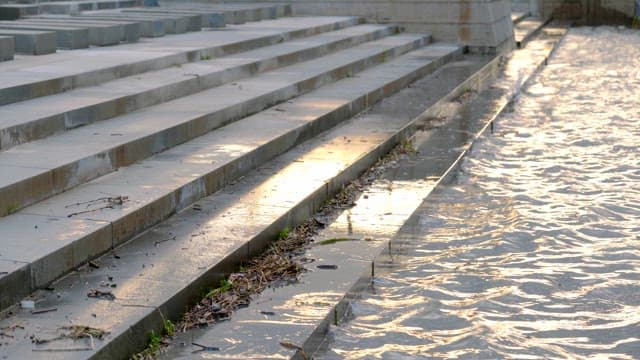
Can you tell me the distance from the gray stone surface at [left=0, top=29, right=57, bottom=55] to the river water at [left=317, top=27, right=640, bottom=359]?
14.3 feet

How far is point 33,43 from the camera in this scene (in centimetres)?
1081

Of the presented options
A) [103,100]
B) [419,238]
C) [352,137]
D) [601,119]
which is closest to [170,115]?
[103,100]

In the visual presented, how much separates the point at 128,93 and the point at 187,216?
265 centimetres

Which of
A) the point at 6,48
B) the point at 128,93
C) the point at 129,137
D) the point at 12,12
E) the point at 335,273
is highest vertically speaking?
the point at 12,12

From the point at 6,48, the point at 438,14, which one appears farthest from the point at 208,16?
the point at 6,48

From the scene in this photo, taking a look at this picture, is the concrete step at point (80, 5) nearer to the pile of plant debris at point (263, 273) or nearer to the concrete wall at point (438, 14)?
the concrete wall at point (438, 14)

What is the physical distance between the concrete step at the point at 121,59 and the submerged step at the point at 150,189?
1.30 metres

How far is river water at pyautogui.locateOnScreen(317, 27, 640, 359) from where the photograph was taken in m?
5.38

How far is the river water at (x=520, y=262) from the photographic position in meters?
5.38

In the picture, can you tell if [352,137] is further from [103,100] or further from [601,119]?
[601,119]

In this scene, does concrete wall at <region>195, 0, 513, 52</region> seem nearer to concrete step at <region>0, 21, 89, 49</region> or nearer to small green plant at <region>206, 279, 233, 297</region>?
concrete step at <region>0, 21, 89, 49</region>

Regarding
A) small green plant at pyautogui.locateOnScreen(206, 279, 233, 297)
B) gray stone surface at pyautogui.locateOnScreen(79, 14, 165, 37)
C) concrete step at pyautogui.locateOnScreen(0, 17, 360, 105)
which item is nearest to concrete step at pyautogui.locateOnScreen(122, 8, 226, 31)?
concrete step at pyautogui.locateOnScreen(0, 17, 360, 105)

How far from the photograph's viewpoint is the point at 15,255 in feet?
16.8

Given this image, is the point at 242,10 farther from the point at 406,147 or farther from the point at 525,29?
the point at 525,29
